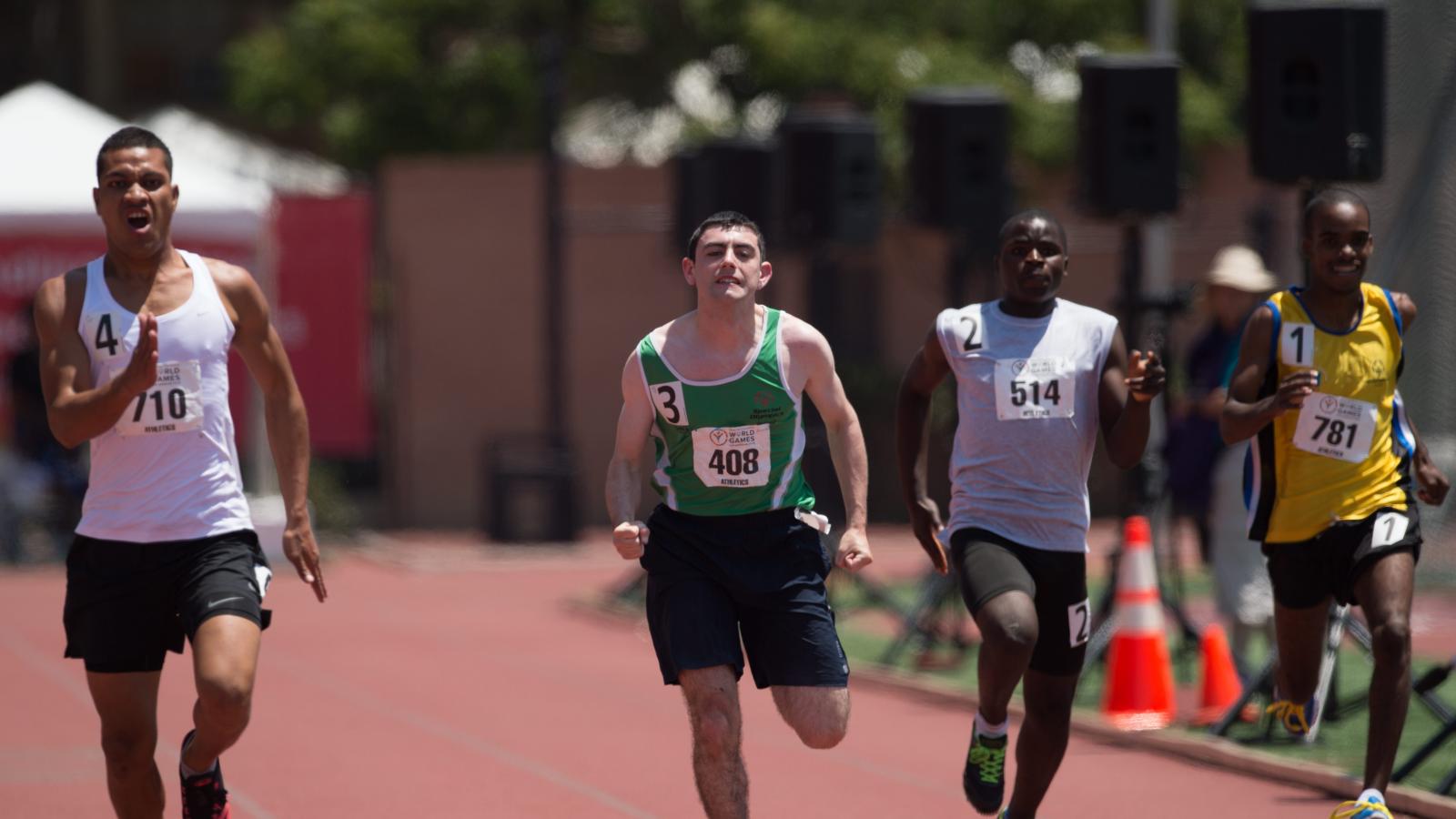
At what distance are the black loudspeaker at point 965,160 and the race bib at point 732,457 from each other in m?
7.40

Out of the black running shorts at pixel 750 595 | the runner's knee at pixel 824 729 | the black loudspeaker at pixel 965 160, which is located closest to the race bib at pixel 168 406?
→ the black running shorts at pixel 750 595

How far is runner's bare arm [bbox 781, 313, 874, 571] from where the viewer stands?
656 centimetres

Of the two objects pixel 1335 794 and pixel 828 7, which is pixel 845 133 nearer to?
pixel 1335 794

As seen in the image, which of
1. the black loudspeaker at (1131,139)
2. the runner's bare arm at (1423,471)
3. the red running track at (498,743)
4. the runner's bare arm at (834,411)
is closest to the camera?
the runner's bare arm at (834,411)

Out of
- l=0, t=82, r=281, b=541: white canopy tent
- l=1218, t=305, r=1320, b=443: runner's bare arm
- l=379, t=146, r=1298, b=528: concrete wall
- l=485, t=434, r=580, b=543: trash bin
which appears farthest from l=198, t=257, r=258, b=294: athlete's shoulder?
l=379, t=146, r=1298, b=528: concrete wall

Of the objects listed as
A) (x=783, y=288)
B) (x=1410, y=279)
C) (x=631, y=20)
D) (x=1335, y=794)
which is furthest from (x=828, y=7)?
(x=1335, y=794)

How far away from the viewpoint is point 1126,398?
6.95m

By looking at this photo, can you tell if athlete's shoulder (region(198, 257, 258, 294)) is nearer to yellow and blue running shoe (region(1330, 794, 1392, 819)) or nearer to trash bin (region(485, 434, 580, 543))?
yellow and blue running shoe (region(1330, 794, 1392, 819))

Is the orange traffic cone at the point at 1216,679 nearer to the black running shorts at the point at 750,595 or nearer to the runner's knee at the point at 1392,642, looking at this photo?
the runner's knee at the point at 1392,642

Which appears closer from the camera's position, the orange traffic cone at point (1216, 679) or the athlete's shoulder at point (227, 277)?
the athlete's shoulder at point (227, 277)

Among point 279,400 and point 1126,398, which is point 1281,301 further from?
point 279,400

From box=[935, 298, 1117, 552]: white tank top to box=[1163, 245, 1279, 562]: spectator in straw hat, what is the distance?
3982mm

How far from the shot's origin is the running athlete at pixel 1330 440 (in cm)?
720

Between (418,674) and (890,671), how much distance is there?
2.80 metres
